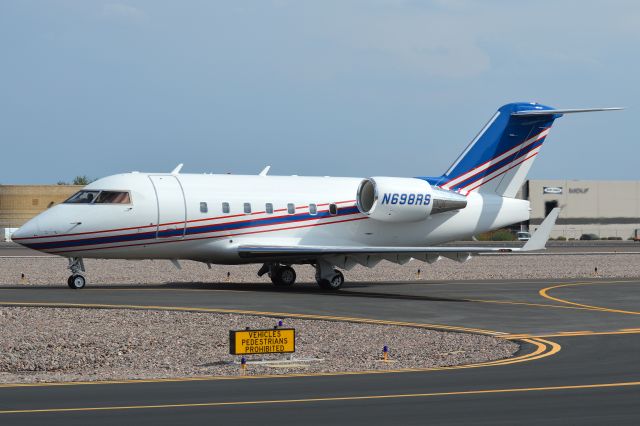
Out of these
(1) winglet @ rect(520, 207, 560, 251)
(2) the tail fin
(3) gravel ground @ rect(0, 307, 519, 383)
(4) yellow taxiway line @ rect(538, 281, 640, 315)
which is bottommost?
(3) gravel ground @ rect(0, 307, 519, 383)

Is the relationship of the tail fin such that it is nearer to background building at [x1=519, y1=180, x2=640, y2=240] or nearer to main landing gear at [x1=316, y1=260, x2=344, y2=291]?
main landing gear at [x1=316, y1=260, x2=344, y2=291]

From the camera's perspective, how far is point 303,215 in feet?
123

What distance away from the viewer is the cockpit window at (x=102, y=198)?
1345 inches

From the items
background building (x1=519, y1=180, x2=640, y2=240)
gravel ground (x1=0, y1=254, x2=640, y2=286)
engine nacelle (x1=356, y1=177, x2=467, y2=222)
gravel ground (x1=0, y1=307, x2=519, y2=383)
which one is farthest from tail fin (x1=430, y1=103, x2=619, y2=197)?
background building (x1=519, y1=180, x2=640, y2=240)

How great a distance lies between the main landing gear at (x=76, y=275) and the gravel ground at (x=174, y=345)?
7.02 m

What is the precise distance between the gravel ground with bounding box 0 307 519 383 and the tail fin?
16.7 metres

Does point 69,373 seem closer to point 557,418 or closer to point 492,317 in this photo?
point 557,418

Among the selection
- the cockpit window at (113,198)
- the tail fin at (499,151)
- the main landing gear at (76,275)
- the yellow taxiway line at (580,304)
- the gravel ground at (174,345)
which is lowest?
the gravel ground at (174,345)

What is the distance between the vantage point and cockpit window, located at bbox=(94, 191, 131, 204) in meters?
34.2

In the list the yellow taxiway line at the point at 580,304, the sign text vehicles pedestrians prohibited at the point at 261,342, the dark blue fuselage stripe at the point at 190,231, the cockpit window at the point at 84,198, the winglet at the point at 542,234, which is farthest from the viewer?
the cockpit window at the point at 84,198

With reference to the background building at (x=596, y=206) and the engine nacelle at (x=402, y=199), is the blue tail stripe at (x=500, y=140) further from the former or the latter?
the background building at (x=596, y=206)

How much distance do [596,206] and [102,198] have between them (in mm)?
107784

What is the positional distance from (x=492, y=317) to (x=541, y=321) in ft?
4.54

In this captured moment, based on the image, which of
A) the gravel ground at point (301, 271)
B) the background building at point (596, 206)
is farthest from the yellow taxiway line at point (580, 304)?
the background building at point (596, 206)
